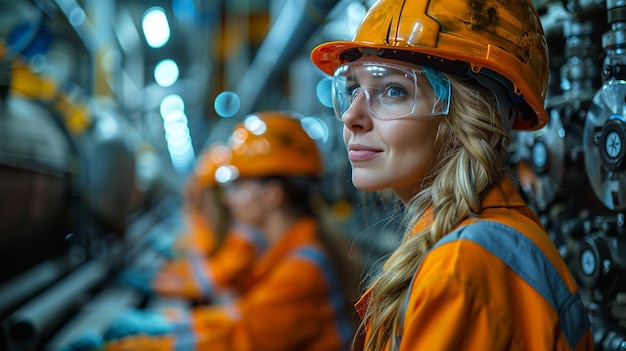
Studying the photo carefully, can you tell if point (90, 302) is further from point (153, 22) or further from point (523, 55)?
point (153, 22)

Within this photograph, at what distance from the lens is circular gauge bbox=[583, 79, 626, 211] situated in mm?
1304

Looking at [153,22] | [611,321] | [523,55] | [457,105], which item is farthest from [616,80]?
[153,22]

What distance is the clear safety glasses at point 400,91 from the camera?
3.59 ft

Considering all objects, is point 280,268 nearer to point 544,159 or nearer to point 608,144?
point 544,159

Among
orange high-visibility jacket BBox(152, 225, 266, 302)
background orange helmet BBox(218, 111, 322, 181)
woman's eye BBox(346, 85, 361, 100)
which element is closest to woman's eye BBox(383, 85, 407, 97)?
woman's eye BBox(346, 85, 361, 100)

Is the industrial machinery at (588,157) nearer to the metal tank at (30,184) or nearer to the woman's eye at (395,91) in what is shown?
the woman's eye at (395,91)

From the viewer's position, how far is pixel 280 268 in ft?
8.61

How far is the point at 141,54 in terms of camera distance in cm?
1170

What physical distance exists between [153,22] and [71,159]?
4.90 m

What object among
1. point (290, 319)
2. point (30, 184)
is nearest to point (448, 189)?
point (290, 319)

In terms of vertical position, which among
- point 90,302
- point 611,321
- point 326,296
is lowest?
point 90,302

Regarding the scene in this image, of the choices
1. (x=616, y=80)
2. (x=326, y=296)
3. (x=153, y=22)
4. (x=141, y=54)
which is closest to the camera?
(x=616, y=80)

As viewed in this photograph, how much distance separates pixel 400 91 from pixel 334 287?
5.34 ft

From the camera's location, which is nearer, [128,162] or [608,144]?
[608,144]
